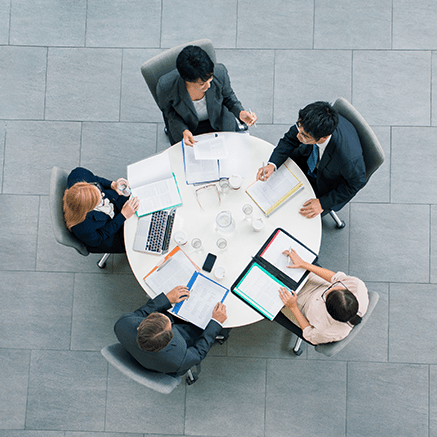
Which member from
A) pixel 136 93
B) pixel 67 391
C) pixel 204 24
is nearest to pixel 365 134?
pixel 204 24

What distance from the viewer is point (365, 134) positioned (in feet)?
7.06

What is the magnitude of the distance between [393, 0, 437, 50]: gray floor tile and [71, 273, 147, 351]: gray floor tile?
2736 millimetres

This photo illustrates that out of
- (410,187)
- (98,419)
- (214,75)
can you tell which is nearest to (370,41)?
(410,187)

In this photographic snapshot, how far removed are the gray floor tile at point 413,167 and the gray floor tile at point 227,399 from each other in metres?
1.64

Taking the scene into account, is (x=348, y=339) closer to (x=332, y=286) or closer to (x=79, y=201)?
(x=332, y=286)

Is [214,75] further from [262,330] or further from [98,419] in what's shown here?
[98,419]

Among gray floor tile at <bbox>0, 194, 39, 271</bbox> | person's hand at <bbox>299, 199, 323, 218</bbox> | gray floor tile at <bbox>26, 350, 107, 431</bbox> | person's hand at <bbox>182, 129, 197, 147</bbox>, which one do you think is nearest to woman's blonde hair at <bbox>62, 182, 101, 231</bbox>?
person's hand at <bbox>182, 129, 197, 147</bbox>

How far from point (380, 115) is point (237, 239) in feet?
5.39

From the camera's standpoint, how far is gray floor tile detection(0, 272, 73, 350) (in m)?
2.93

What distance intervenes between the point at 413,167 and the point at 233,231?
1.63 meters

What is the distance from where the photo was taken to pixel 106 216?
2334mm

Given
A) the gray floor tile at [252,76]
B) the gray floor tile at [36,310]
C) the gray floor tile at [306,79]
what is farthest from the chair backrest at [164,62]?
the gray floor tile at [36,310]

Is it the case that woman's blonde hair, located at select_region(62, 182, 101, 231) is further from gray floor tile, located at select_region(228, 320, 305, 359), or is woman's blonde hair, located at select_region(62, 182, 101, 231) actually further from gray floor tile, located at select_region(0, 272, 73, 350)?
gray floor tile, located at select_region(228, 320, 305, 359)

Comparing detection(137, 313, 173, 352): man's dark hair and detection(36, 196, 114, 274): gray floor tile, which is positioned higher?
detection(137, 313, 173, 352): man's dark hair
